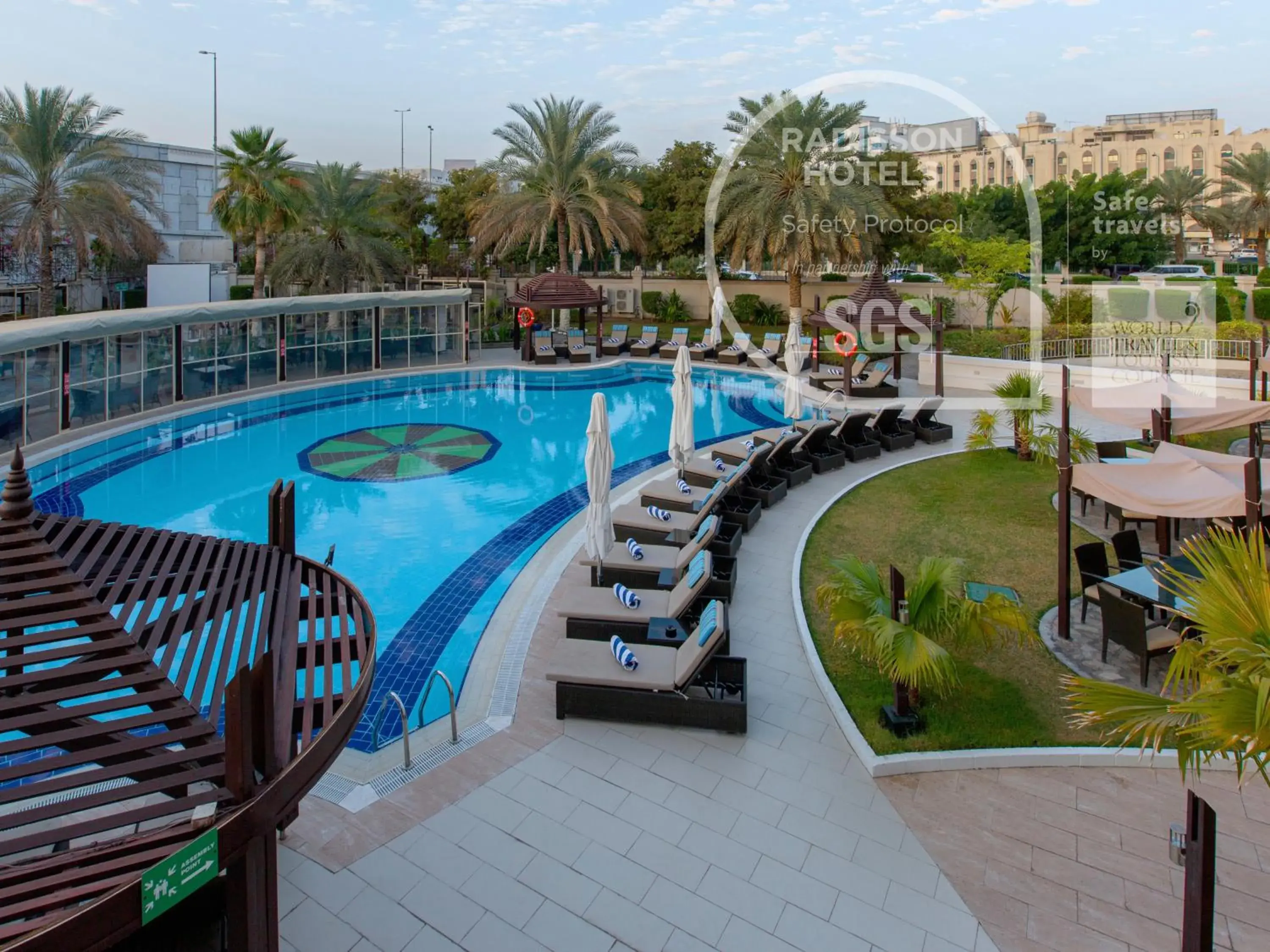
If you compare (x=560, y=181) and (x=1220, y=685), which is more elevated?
(x=560, y=181)

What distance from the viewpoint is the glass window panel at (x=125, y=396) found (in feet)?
62.5

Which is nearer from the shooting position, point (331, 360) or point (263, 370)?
point (263, 370)

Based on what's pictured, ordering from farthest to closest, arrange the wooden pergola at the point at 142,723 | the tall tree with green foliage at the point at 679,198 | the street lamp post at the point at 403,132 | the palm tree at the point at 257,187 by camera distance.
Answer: the street lamp post at the point at 403,132 < the tall tree with green foliage at the point at 679,198 < the palm tree at the point at 257,187 < the wooden pergola at the point at 142,723

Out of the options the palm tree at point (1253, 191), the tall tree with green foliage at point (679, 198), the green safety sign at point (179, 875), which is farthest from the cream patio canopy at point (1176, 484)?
the palm tree at point (1253, 191)

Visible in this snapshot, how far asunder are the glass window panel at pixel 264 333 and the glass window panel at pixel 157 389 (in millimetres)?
2647

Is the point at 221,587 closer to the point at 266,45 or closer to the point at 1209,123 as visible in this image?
the point at 266,45

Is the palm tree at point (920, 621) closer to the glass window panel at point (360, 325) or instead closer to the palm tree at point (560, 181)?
the glass window panel at point (360, 325)

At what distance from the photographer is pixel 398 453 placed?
57.8 ft

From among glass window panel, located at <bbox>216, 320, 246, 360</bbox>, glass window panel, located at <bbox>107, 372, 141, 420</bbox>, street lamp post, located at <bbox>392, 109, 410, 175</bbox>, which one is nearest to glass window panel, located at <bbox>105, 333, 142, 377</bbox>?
glass window panel, located at <bbox>107, 372, 141, 420</bbox>

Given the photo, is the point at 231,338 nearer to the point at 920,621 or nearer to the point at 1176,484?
the point at 920,621

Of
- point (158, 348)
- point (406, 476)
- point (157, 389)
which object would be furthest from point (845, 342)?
point (157, 389)

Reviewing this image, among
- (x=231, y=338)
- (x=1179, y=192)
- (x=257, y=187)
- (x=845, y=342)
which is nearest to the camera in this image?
(x=845, y=342)

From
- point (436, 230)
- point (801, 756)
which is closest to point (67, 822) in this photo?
point (801, 756)

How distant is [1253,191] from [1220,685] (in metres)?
50.1
